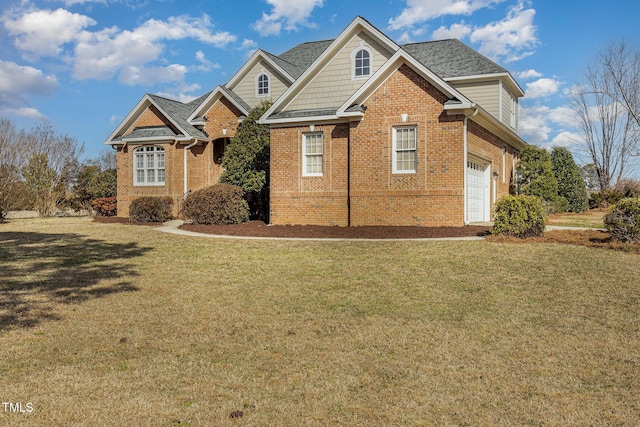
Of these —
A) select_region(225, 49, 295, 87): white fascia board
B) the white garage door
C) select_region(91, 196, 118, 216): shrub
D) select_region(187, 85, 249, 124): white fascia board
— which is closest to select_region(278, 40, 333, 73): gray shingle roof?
select_region(225, 49, 295, 87): white fascia board

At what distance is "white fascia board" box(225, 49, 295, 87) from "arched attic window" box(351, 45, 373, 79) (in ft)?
16.7

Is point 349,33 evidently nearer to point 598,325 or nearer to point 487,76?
point 487,76

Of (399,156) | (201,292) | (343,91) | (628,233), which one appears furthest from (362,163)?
(201,292)

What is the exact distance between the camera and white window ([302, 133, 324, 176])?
63.0 ft

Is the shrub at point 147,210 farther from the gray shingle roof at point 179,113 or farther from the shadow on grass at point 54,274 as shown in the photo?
the shadow on grass at point 54,274

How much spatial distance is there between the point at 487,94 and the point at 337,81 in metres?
7.78

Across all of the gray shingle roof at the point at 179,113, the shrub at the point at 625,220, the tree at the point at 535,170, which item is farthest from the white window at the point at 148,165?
the shrub at the point at 625,220

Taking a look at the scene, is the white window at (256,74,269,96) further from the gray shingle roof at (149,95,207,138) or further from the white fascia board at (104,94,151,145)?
the white fascia board at (104,94,151,145)

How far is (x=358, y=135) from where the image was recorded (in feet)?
58.7

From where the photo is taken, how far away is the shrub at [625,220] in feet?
39.8

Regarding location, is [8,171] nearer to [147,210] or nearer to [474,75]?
[147,210]

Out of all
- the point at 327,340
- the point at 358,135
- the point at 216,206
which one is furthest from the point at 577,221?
the point at 327,340

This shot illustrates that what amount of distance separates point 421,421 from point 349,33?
57.7 feet

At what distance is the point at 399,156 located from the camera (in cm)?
1750
